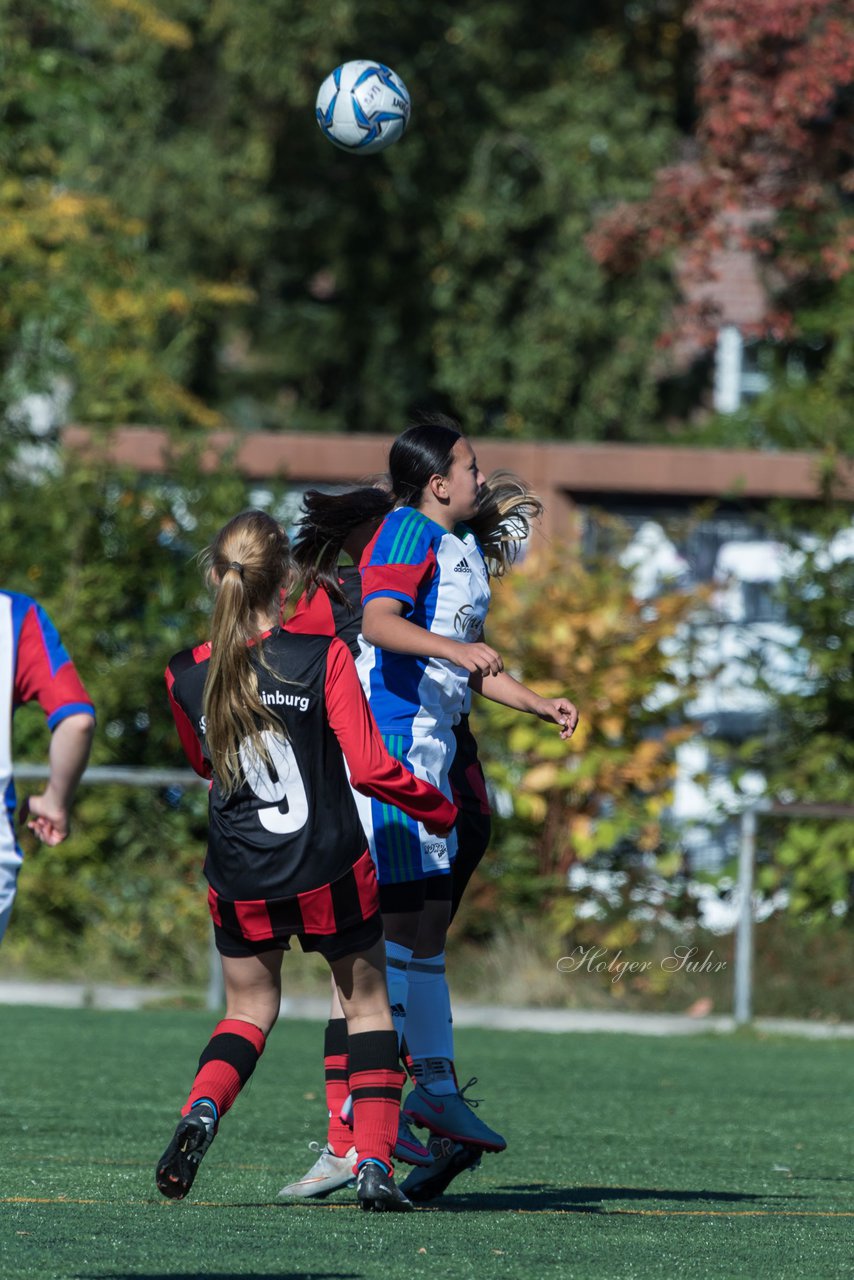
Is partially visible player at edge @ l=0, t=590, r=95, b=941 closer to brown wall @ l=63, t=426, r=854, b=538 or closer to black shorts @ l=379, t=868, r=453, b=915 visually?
black shorts @ l=379, t=868, r=453, b=915

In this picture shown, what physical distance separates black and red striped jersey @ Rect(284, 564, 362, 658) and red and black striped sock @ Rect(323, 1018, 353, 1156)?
0.99 m

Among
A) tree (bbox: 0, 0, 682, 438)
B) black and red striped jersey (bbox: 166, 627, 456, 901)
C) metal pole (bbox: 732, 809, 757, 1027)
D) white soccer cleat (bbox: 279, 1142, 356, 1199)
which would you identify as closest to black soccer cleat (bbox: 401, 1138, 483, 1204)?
white soccer cleat (bbox: 279, 1142, 356, 1199)

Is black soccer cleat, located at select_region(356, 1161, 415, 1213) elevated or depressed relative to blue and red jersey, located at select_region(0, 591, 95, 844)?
depressed

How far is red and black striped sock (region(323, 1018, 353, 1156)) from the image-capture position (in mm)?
5199

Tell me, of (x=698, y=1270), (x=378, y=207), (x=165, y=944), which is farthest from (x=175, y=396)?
(x=698, y=1270)

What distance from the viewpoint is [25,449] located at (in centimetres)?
1574

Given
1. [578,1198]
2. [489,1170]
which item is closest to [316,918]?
[578,1198]

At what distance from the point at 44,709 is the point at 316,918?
2.58 feet

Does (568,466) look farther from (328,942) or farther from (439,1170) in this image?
(328,942)

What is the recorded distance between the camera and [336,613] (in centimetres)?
557

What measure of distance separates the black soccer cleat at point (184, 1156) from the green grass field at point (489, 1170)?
3.9 inches

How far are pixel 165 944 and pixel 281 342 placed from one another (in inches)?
574

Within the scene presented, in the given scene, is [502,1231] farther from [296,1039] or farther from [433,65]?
[433,65]

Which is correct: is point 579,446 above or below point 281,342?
below
